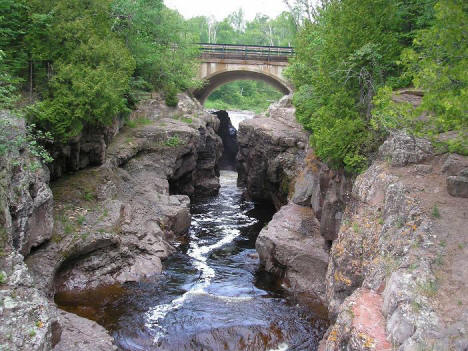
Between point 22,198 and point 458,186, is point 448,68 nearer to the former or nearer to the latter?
point 458,186

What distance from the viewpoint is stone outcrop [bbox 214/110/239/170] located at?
45688 millimetres

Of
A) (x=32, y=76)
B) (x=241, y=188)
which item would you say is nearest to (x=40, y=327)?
(x=32, y=76)

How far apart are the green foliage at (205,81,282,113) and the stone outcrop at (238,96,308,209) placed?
34823 mm

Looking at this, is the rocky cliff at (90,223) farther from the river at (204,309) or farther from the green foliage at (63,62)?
the green foliage at (63,62)

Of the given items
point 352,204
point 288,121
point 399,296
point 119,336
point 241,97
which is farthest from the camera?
point 241,97

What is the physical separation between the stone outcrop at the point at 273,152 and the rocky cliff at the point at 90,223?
4305 millimetres

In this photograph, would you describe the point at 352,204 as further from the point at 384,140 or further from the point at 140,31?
the point at 140,31

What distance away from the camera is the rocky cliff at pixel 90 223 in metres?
9.62

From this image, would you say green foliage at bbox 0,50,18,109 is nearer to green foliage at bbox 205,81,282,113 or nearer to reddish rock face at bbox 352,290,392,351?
reddish rock face at bbox 352,290,392,351

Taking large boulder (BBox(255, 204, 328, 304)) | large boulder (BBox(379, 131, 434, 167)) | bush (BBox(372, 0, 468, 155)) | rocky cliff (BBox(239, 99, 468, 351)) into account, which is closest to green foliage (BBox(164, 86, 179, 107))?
rocky cliff (BBox(239, 99, 468, 351))

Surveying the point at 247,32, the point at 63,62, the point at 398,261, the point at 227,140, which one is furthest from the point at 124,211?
the point at 247,32

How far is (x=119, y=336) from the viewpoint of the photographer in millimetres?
12430

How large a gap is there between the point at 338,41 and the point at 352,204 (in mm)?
6132

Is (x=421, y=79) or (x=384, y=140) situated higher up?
(x=421, y=79)
